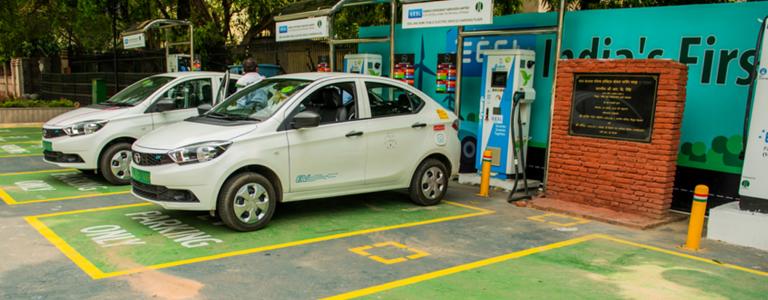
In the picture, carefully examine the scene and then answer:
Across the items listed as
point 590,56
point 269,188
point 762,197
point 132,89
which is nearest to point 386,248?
point 269,188

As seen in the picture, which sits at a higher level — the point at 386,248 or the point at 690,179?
the point at 690,179

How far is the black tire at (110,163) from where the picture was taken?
8758 mm

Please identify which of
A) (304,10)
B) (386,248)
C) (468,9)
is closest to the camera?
(386,248)

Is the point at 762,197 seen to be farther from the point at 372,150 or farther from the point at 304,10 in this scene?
the point at 304,10

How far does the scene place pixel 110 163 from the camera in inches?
347

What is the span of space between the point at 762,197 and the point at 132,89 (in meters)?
8.99

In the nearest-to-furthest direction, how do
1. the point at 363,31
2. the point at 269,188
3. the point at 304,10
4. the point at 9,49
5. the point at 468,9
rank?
the point at 269,188, the point at 468,9, the point at 304,10, the point at 363,31, the point at 9,49

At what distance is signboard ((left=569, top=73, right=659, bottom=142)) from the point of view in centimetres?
751

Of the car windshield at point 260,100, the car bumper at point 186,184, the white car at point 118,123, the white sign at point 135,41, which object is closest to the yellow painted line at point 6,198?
the white car at point 118,123

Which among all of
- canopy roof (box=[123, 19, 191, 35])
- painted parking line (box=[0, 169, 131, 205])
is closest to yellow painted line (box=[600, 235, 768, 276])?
painted parking line (box=[0, 169, 131, 205])

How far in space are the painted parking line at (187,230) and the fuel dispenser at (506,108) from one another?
137 centimetres

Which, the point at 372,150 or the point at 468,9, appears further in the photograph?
the point at 468,9

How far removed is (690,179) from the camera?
7996 mm

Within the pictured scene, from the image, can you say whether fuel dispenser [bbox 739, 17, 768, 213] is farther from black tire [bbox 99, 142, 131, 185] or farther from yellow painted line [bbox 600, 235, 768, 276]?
black tire [bbox 99, 142, 131, 185]
